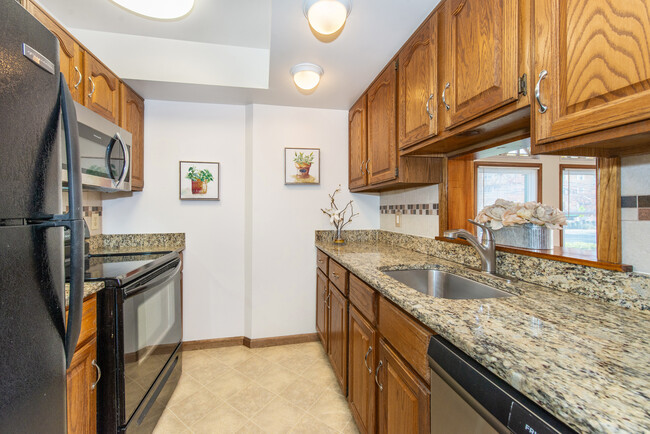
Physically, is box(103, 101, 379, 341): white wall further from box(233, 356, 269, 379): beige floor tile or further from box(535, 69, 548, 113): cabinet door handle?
box(535, 69, 548, 113): cabinet door handle

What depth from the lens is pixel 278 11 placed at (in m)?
1.39

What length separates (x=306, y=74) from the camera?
6.24 feet

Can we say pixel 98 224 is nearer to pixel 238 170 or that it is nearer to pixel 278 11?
pixel 238 170

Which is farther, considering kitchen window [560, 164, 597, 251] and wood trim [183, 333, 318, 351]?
wood trim [183, 333, 318, 351]

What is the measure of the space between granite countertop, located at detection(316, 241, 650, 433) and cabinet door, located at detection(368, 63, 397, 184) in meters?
1.01

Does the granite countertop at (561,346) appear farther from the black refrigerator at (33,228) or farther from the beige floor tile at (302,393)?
the beige floor tile at (302,393)

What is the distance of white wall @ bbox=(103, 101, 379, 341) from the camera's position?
97.8 inches

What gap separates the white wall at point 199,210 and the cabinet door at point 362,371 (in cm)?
140

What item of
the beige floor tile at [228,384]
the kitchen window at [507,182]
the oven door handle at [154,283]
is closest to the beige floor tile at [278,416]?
the beige floor tile at [228,384]

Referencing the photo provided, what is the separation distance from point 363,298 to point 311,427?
88cm

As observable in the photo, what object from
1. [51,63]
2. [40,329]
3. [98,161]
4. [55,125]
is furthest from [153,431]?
[51,63]

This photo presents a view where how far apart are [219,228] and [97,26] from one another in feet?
5.58

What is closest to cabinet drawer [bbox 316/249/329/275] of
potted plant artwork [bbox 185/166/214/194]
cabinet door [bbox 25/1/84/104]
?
potted plant artwork [bbox 185/166/214/194]

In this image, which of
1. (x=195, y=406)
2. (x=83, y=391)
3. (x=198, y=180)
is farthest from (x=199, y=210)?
(x=83, y=391)
